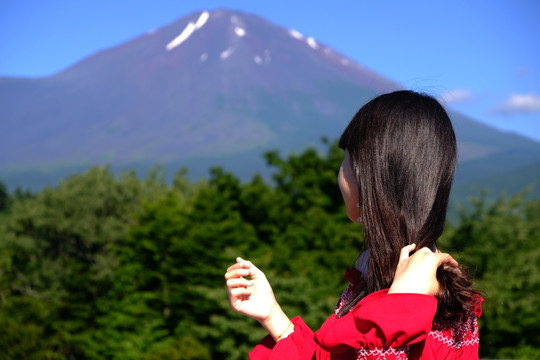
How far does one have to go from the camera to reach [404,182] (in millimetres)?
1344

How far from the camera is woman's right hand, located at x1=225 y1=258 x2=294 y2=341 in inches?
62.6

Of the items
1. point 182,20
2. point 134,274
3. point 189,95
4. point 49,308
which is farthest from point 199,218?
point 182,20

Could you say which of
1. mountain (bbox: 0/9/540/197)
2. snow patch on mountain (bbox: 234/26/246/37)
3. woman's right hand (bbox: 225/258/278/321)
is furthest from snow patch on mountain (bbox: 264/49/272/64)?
woman's right hand (bbox: 225/258/278/321)

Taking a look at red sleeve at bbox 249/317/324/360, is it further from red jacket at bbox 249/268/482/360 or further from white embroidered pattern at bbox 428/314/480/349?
white embroidered pattern at bbox 428/314/480/349

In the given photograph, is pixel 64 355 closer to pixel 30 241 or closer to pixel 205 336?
pixel 30 241

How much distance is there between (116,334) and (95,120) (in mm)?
157522

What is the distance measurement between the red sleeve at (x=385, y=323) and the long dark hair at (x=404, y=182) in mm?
142

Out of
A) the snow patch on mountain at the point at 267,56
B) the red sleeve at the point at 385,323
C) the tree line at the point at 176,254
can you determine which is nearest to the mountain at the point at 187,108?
the snow patch on mountain at the point at 267,56

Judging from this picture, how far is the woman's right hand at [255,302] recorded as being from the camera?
62.6 inches

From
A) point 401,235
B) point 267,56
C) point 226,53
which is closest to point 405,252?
point 401,235

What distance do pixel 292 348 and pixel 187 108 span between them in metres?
178

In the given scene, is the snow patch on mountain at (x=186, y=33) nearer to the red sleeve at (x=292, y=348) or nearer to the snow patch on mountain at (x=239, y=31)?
the snow patch on mountain at (x=239, y=31)

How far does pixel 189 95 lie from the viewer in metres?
179

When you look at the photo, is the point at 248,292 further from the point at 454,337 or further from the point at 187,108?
the point at 187,108
